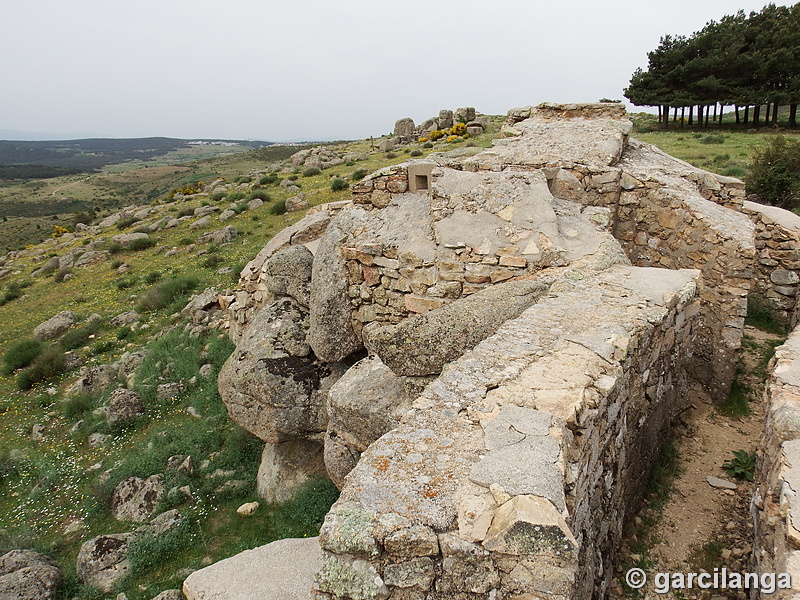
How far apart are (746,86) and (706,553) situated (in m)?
30.7

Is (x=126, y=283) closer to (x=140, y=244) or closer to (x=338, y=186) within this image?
(x=140, y=244)

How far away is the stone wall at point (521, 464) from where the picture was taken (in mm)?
2244

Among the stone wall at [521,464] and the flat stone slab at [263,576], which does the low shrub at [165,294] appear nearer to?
the flat stone slab at [263,576]

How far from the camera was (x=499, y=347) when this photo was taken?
3852 millimetres

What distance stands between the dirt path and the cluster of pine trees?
26.5m

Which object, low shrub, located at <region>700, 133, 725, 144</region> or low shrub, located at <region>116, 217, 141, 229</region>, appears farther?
low shrub, located at <region>116, 217, 141, 229</region>

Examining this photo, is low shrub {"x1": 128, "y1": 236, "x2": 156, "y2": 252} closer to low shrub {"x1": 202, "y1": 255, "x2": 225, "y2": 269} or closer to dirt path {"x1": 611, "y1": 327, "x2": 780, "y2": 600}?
low shrub {"x1": 202, "y1": 255, "x2": 225, "y2": 269}

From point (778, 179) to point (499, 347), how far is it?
1247cm

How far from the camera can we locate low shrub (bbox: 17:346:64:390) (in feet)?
35.1

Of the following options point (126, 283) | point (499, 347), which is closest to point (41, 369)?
point (126, 283)

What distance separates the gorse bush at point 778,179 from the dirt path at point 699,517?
29.7 ft

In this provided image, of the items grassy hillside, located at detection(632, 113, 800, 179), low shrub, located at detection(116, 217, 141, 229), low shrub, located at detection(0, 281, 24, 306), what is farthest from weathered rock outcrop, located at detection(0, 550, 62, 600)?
low shrub, located at detection(116, 217, 141, 229)

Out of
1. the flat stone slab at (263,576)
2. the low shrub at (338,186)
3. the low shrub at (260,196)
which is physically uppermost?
the low shrub at (338,186)

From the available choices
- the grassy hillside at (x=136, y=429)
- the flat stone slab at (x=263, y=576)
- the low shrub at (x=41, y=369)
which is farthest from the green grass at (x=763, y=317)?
the low shrub at (x=41, y=369)
